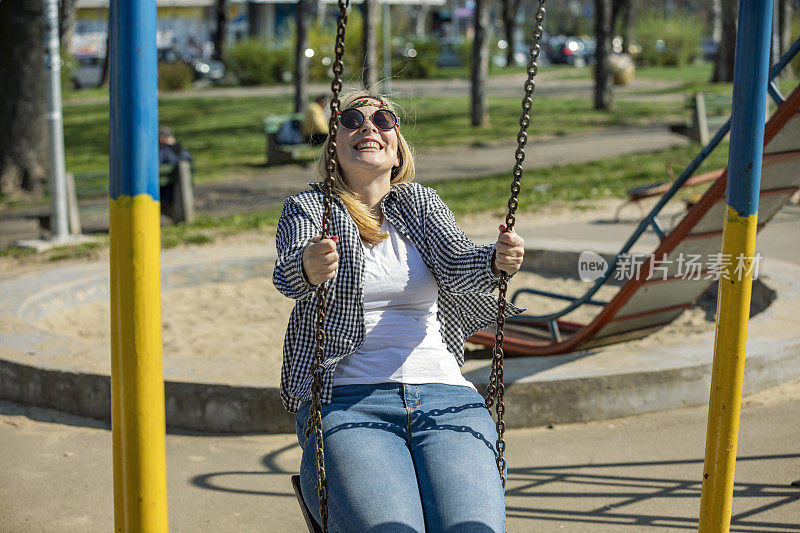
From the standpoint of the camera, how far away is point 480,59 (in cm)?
1798

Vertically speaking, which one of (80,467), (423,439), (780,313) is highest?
(423,439)

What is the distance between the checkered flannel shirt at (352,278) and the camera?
2.64 m

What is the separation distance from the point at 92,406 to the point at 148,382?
2763 millimetres

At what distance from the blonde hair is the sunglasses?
45 millimetres

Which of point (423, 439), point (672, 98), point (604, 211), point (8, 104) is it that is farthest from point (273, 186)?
point (672, 98)

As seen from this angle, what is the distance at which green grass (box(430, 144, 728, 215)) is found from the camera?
1096 centimetres

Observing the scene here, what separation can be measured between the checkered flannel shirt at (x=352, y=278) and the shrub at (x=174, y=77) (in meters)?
28.2

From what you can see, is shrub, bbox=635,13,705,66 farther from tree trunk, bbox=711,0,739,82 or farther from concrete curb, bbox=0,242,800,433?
concrete curb, bbox=0,242,800,433

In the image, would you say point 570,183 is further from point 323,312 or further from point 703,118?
point 323,312

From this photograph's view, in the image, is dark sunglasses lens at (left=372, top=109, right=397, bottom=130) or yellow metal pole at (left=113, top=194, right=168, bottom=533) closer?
yellow metal pole at (left=113, top=194, right=168, bottom=533)

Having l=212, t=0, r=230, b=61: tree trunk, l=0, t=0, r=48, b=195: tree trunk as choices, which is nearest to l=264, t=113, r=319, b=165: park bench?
l=0, t=0, r=48, b=195: tree trunk

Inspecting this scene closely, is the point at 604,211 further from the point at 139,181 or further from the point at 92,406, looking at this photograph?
the point at 139,181

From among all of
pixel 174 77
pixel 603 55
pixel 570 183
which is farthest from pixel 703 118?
pixel 174 77

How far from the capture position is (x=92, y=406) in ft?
15.6
